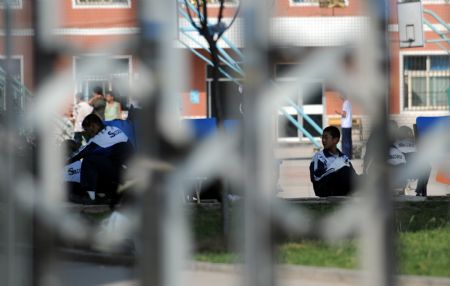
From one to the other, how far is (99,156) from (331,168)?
239 centimetres

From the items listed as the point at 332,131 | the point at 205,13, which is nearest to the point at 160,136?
the point at 205,13

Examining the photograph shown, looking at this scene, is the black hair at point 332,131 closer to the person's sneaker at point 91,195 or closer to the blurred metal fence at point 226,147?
the person's sneaker at point 91,195

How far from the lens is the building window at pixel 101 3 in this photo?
3729 mm

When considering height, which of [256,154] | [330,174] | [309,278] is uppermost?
[256,154]

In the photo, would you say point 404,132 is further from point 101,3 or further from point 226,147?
point 226,147

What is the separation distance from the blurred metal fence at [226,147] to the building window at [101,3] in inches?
6.4

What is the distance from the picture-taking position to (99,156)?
1291 centimetres

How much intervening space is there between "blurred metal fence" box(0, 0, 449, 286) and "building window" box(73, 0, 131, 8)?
162 mm

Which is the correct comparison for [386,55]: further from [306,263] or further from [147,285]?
[306,263]

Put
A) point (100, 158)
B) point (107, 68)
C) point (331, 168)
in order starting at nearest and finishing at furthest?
Result: 1. point (107, 68)
2. point (100, 158)
3. point (331, 168)

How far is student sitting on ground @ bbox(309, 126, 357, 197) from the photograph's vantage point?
12.9m

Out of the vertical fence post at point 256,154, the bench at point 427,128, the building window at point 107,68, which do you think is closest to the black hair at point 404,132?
the bench at point 427,128

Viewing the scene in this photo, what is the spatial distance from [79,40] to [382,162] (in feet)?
3.19

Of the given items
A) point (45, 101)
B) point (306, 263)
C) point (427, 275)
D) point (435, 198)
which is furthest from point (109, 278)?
point (435, 198)
